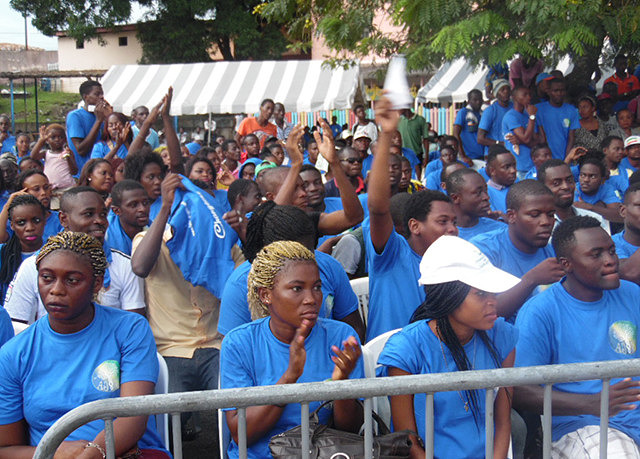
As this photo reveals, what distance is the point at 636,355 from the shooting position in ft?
11.2

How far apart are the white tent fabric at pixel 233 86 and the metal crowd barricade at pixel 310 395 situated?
598 inches

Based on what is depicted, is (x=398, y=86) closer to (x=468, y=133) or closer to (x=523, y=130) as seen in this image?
(x=523, y=130)

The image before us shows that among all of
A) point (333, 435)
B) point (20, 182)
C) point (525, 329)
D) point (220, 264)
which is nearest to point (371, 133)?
point (20, 182)

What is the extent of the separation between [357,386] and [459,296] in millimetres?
947

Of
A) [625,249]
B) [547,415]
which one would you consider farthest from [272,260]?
[625,249]

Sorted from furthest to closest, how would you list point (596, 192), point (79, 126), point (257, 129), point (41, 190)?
point (257, 129) → point (79, 126) → point (596, 192) → point (41, 190)

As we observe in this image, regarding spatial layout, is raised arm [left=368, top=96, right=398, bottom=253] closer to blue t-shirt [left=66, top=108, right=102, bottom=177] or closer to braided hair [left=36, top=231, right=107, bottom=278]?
braided hair [left=36, top=231, right=107, bottom=278]

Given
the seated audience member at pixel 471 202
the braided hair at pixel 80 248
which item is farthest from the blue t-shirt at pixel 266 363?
the seated audience member at pixel 471 202

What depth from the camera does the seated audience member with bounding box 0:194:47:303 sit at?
459 cm

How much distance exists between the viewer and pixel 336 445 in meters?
2.51

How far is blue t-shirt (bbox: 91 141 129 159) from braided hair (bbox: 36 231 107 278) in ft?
15.6

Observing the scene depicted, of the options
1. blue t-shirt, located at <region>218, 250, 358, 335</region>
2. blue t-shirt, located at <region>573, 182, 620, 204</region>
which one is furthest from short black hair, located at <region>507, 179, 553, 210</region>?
blue t-shirt, located at <region>573, 182, 620, 204</region>

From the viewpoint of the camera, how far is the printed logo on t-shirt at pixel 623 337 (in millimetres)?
3404

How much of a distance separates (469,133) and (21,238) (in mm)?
8498
